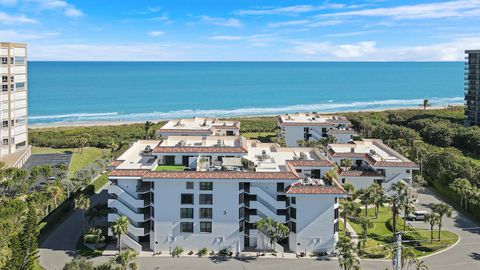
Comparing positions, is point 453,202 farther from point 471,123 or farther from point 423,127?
point 471,123

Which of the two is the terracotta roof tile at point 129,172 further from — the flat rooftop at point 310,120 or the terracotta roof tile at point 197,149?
the flat rooftop at point 310,120

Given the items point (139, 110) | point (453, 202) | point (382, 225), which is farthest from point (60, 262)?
point (139, 110)

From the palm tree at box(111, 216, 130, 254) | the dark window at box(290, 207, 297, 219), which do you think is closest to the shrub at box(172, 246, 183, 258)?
the palm tree at box(111, 216, 130, 254)

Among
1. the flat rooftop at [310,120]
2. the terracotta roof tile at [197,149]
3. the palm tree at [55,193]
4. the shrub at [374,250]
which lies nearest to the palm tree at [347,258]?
the shrub at [374,250]

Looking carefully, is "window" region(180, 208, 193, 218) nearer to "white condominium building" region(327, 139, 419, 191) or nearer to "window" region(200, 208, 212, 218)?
"window" region(200, 208, 212, 218)

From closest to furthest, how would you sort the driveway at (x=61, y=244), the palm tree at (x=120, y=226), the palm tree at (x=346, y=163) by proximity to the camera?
1. the palm tree at (x=120, y=226)
2. the driveway at (x=61, y=244)
3. the palm tree at (x=346, y=163)

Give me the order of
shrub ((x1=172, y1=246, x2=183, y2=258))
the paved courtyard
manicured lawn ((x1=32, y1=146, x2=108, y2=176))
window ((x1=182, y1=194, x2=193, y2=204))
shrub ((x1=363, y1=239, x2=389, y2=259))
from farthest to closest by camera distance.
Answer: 1. manicured lawn ((x1=32, y1=146, x2=108, y2=176))
2. window ((x1=182, y1=194, x2=193, y2=204))
3. shrub ((x1=172, y1=246, x2=183, y2=258))
4. shrub ((x1=363, y1=239, x2=389, y2=259))
5. the paved courtyard
